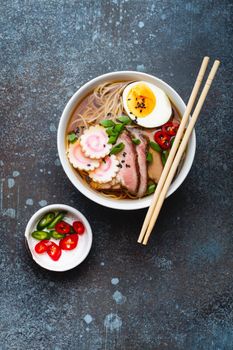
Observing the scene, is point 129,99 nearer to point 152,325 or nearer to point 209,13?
point 209,13

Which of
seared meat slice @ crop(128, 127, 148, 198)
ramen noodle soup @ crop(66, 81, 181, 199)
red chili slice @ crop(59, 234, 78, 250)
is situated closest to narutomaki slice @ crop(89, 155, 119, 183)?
ramen noodle soup @ crop(66, 81, 181, 199)

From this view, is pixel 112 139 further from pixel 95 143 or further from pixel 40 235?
pixel 40 235

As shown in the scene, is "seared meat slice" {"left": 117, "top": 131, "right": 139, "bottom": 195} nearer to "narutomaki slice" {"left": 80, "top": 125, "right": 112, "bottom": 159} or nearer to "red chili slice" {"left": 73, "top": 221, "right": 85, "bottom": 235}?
"narutomaki slice" {"left": 80, "top": 125, "right": 112, "bottom": 159}

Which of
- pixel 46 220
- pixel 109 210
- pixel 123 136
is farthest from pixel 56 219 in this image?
pixel 123 136

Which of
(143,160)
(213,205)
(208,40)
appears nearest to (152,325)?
Result: (213,205)

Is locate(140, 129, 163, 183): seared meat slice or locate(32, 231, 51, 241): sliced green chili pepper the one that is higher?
locate(140, 129, 163, 183): seared meat slice

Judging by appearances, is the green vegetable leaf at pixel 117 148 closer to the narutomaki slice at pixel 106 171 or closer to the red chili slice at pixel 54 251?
the narutomaki slice at pixel 106 171
